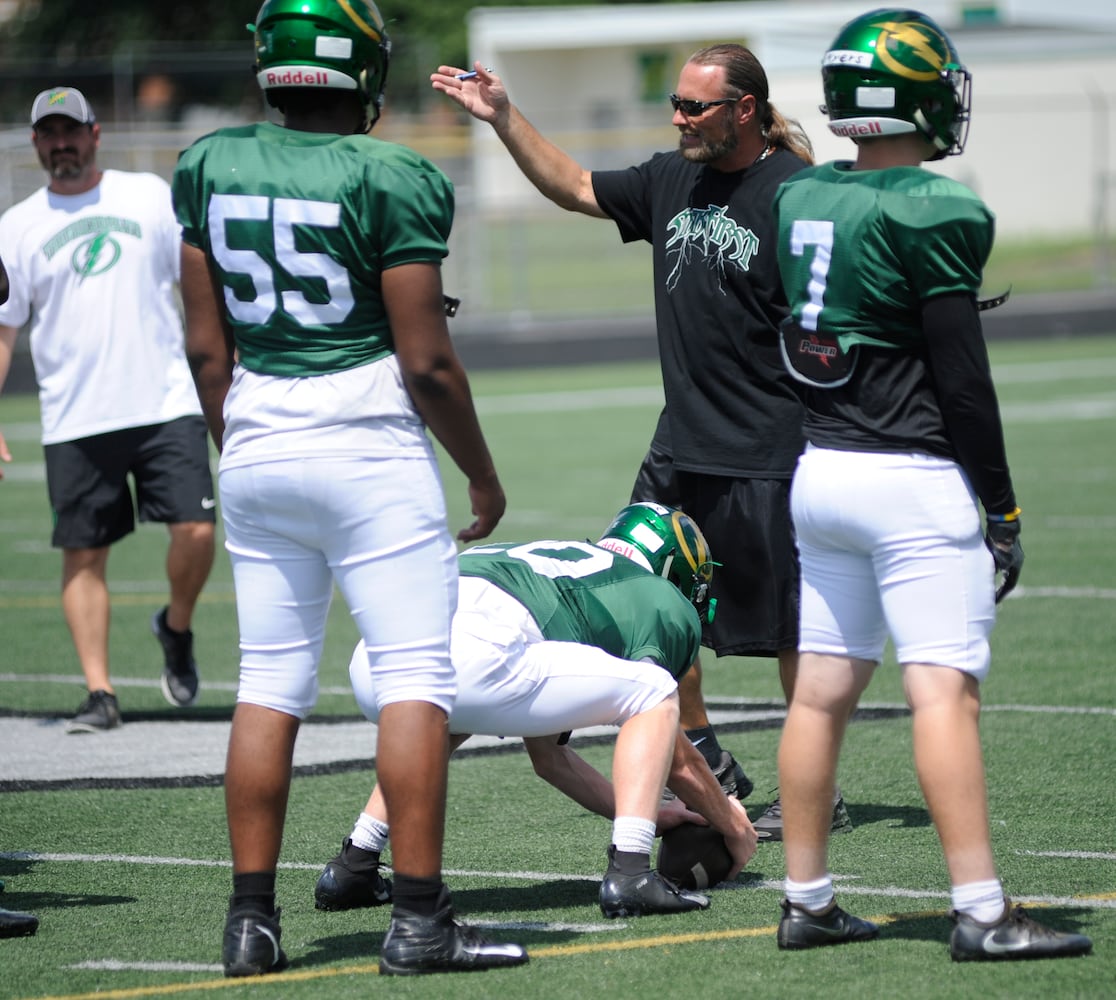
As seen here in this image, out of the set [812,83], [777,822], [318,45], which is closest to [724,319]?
[777,822]

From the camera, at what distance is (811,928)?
4.26 metres

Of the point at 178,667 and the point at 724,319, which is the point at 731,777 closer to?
the point at 724,319

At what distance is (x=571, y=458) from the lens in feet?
54.7

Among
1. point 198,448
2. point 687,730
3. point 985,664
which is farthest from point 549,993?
point 198,448

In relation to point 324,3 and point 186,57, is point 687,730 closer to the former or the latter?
point 324,3

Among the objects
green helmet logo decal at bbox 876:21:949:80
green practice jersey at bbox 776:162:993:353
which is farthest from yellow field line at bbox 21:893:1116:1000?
green helmet logo decal at bbox 876:21:949:80

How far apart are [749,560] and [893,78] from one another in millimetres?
2022

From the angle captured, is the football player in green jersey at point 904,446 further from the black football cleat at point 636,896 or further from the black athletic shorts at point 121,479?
the black athletic shorts at point 121,479

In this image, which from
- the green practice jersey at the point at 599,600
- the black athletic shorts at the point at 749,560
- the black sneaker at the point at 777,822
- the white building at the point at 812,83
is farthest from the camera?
the white building at the point at 812,83

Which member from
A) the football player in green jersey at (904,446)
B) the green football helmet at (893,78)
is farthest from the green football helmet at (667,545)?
the green football helmet at (893,78)

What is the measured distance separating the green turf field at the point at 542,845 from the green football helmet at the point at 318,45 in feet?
6.42

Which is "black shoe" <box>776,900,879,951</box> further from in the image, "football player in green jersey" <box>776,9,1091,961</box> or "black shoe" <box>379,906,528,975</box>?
"black shoe" <box>379,906,528,975</box>

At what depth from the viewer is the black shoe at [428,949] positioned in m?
4.12

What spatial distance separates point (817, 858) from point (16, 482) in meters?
13.7
